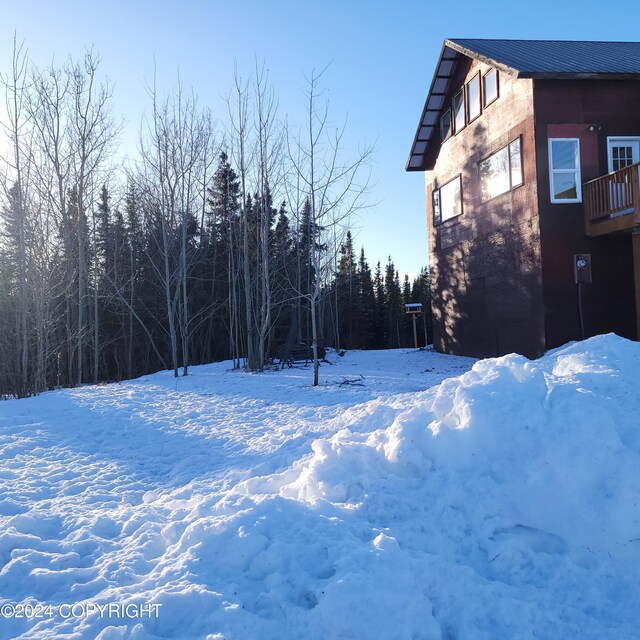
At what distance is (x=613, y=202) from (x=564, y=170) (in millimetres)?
1573

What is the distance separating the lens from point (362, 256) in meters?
53.3

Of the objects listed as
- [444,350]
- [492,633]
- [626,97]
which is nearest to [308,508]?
[492,633]

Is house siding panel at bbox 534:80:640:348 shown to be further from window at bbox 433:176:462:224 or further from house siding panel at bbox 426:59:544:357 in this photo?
window at bbox 433:176:462:224

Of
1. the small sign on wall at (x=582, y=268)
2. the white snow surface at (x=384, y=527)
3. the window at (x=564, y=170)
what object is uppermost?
the window at (x=564, y=170)

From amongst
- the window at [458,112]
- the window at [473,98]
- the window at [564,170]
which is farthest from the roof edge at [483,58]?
the window at [564,170]

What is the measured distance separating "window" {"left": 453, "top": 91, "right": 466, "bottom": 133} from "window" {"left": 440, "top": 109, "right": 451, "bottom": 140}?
430mm

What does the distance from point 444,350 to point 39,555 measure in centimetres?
1611

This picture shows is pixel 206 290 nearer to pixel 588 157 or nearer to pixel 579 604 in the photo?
pixel 588 157

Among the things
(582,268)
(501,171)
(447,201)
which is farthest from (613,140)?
(447,201)

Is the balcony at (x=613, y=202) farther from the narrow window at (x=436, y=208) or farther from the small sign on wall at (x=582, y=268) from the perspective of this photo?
the narrow window at (x=436, y=208)

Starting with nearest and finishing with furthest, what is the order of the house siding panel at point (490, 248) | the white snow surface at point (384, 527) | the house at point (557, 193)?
the white snow surface at point (384, 527) < the house at point (557, 193) < the house siding panel at point (490, 248)

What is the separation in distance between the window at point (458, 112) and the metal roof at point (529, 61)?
31.2 inches

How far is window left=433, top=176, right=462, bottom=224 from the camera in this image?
52.5 ft

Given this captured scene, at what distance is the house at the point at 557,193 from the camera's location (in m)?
11.3
